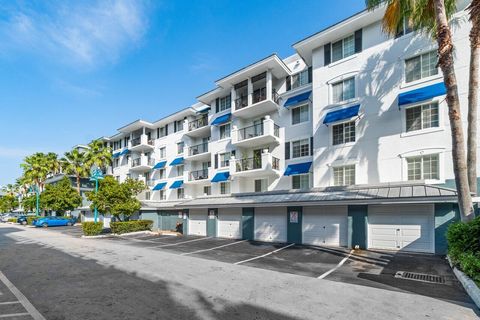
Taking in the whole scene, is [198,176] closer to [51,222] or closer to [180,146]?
[180,146]

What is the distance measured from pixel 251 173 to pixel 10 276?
55.5 ft

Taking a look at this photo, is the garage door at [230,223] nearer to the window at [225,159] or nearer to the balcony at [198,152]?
the window at [225,159]

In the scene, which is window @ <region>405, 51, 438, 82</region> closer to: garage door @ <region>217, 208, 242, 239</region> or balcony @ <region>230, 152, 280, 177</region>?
balcony @ <region>230, 152, 280, 177</region>

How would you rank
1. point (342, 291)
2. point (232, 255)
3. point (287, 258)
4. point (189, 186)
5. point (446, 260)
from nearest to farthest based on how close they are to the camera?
1. point (342, 291)
2. point (446, 260)
3. point (287, 258)
4. point (232, 255)
5. point (189, 186)

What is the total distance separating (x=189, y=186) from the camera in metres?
31.1

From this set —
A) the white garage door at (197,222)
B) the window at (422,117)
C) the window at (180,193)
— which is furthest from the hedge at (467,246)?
the window at (180,193)

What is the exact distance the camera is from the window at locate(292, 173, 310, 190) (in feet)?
67.6

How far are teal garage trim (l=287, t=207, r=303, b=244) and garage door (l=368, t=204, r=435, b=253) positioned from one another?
476 centimetres

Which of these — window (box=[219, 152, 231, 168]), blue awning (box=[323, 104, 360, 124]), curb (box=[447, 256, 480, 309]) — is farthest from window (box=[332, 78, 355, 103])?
curb (box=[447, 256, 480, 309])

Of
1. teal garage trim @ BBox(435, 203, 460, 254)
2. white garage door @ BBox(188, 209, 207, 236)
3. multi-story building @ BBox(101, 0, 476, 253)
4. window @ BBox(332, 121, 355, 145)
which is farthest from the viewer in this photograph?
white garage door @ BBox(188, 209, 207, 236)

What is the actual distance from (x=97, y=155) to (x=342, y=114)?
37.7m

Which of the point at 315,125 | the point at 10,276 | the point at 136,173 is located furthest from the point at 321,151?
the point at 136,173

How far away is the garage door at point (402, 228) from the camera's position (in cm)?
1413

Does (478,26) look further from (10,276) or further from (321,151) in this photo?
(10,276)
